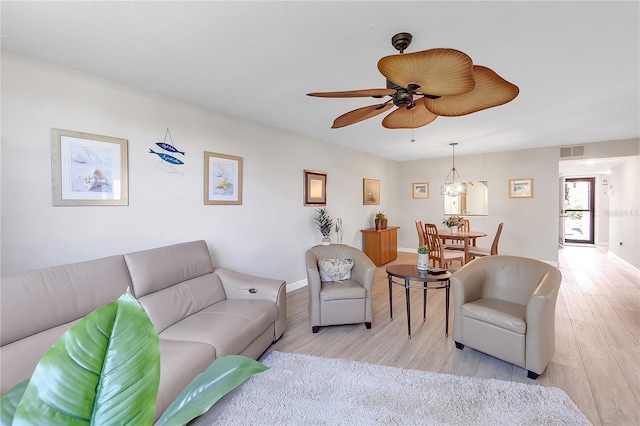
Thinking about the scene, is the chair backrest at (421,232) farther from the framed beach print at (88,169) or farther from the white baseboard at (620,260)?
the framed beach print at (88,169)

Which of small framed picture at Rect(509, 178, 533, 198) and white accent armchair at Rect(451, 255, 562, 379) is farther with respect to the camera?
small framed picture at Rect(509, 178, 533, 198)

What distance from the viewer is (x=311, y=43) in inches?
77.4

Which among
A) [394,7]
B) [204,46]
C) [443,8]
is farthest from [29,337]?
[443,8]

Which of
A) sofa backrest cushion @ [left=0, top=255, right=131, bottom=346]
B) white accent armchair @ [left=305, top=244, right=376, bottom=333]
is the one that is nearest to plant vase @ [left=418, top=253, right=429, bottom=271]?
white accent armchair @ [left=305, top=244, right=376, bottom=333]

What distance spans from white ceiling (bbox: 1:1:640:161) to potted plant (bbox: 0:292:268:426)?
1752mm

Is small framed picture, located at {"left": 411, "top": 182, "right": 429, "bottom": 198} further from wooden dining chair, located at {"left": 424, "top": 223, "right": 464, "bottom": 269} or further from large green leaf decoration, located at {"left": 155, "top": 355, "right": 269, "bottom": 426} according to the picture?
large green leaf decoration, located at {"left": 155, "top": 355, "right": 269, "bottom": 426}

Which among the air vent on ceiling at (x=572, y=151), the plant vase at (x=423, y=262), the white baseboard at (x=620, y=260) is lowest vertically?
the white baseboard at (x=620, y=260)

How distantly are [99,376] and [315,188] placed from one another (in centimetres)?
444

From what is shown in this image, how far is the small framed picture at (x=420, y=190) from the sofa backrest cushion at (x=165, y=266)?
228 inches

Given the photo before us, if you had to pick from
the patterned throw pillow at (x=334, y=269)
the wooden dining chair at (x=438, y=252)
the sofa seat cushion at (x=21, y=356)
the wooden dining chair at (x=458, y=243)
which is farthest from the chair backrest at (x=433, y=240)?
the sofa seat cushion at (x=21, y=356)

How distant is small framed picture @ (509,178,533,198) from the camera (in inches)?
231

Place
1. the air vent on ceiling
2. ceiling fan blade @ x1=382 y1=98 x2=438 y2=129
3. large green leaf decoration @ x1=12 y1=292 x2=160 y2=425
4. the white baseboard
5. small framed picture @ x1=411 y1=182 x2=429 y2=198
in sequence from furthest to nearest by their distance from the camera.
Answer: small framed picture @ x1=411 y1=182 x2=429 y2=198, the white baseboard, the air vent on ceiling, ceiling fan blade @ x1=382 y1=98 x2=438 y2=129, large green leaf decoration @ x1=12 y1=292 x2=160 y2=425

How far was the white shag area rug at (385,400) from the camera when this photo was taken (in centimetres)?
176

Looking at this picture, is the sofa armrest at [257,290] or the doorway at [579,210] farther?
the doorway at [579,210]
